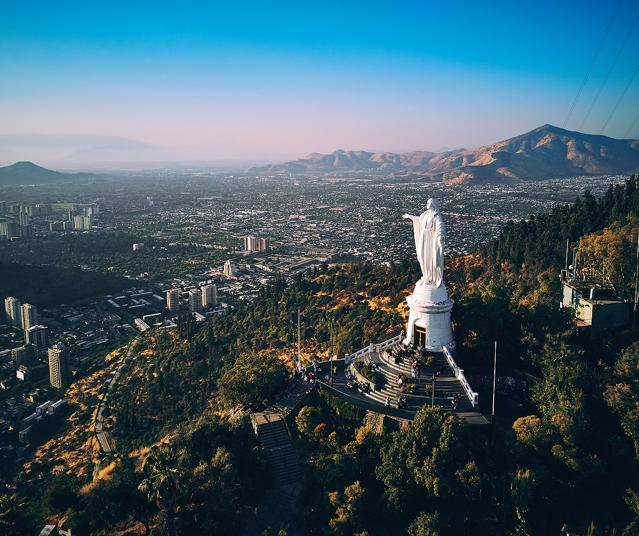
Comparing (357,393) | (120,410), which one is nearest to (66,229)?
(120,410)

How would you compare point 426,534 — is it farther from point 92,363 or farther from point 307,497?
point 92,363

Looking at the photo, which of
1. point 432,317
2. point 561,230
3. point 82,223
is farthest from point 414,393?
point 82,223

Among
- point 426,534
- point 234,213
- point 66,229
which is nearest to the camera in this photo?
point 426,534

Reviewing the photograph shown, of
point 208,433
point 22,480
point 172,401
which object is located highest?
point 208,433

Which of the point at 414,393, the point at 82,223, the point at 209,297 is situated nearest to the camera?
the point at 414,393

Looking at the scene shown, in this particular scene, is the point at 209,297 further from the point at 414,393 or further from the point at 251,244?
the point at 414,393

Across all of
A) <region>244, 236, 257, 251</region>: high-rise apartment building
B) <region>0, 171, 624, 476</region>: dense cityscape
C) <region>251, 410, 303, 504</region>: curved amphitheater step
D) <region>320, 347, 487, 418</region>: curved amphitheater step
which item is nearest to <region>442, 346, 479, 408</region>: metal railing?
<region>320, 347, 487, 418</region>: curved amphitheater step
